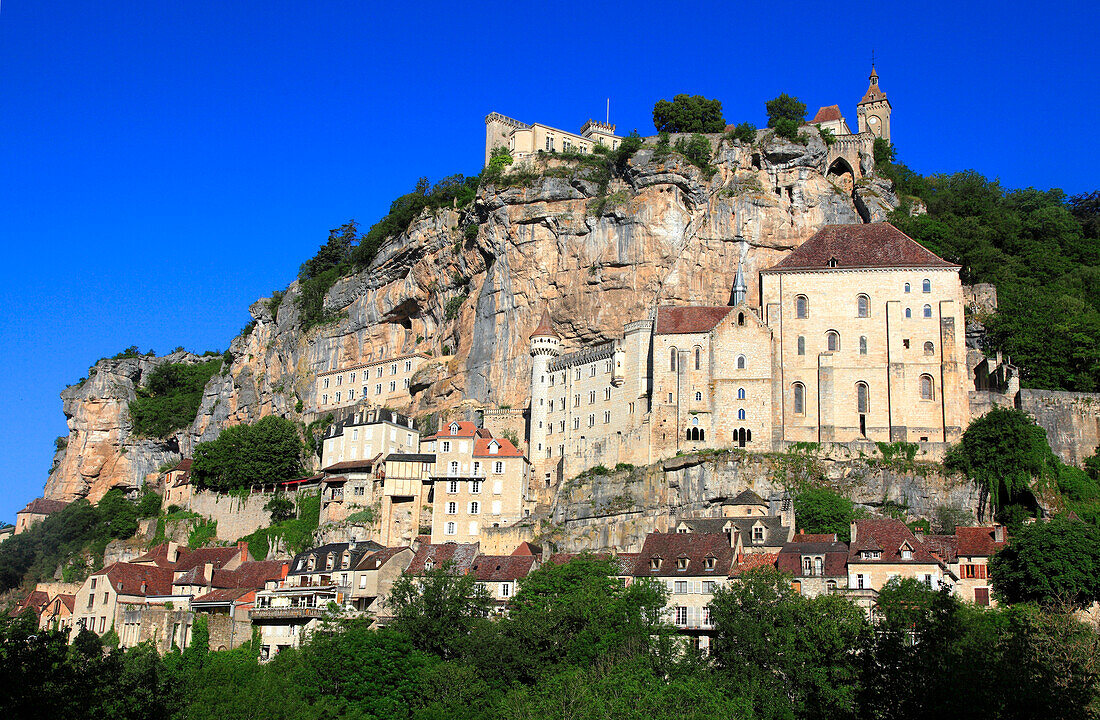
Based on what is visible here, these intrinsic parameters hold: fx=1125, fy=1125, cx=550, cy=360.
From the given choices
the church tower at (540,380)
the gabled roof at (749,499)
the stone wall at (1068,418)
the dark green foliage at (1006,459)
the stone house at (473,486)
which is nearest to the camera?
the dark green foliage at (1006,459)

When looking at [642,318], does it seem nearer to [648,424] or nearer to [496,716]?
[648,424]

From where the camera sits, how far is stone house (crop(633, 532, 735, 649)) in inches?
2301

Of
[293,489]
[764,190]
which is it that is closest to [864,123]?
[764,190]

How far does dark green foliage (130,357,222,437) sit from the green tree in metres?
81.6

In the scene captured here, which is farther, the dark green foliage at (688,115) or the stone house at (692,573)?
the dark green foliage at (688,115)

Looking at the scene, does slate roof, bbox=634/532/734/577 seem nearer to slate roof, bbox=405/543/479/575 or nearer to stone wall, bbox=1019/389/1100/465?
slate roof, bbox=405/543/479/575

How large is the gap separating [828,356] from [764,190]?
1804 cm

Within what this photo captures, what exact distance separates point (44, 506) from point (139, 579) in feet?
134

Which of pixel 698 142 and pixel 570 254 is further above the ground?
pixel 698 142

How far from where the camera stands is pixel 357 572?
68625mm

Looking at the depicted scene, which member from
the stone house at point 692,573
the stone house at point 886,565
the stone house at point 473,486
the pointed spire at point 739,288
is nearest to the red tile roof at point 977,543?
the stone house at point 886,565

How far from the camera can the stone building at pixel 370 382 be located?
9988 centimetres

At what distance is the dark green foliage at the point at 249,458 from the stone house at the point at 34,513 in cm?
2222

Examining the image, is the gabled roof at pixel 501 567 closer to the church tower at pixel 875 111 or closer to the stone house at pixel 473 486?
the stone house at pixel 473 486
